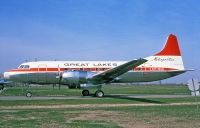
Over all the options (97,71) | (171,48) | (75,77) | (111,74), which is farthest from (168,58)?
(75,77)

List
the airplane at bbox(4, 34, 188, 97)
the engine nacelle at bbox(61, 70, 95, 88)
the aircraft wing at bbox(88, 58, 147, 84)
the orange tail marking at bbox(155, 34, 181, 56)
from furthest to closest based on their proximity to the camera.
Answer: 1. the orange tail marking at bbox(155, 34, 181, 56)
2. the airplane at bbox(4, 34, 188, 97)
3. the engine nacelle at bbox(61, 70, 95, 88)
4. the aircraft wing at bbox(88, 58, 147, 84)

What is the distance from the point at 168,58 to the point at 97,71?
848 centimetres

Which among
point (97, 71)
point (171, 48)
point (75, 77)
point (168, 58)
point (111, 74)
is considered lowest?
point (75, 77)

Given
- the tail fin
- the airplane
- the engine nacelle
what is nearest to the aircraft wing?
the airplane

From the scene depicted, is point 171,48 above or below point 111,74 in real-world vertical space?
above

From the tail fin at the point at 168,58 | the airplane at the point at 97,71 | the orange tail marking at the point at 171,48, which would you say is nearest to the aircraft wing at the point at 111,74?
the airplane at the point at 97,71

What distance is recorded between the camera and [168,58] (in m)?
38.0

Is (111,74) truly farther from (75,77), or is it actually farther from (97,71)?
(75,77)

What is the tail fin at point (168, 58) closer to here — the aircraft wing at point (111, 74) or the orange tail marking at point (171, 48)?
the orange tail marking at point (171, 48)

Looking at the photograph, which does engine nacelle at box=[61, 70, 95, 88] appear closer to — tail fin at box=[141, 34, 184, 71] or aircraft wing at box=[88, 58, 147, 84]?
aircraft wing at box=[88, 58, 147, 84]

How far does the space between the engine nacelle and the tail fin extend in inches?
302

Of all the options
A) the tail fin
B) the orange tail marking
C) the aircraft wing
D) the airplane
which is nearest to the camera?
the aircraft wing

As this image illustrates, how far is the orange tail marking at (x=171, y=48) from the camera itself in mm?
38306

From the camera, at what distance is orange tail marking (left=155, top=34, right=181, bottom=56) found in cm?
3831
